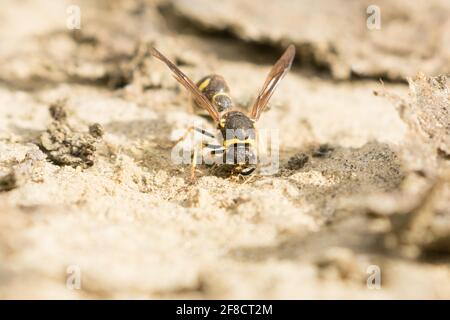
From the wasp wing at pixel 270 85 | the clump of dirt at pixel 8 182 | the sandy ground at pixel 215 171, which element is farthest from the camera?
the wasp wing at pixel 270 85

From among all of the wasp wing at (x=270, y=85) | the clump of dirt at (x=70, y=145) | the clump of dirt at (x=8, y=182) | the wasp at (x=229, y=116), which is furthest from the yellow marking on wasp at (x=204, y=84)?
the clump of dirt at (x=8, y=182)

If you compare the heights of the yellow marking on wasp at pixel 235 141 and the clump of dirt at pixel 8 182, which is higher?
the yellow marking on wasp at pixel 235 141

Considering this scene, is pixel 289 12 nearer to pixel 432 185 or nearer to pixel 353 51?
pixel 353 51

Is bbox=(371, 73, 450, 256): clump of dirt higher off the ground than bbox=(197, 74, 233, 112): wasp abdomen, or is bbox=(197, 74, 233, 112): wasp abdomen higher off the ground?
bbox=(197, 74, 233, 112): wasp abdomen

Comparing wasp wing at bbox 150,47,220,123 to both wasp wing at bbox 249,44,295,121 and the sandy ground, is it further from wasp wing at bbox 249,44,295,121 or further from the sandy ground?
the sandy ground

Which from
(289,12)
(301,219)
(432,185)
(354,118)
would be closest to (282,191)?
(301,219)

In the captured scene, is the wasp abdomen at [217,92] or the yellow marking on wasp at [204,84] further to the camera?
the yellow marking on wasp at [204,84]

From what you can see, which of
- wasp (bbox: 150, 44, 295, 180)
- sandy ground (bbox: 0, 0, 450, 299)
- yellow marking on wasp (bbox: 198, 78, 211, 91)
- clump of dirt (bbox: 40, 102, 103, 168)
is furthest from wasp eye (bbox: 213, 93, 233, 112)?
clump of dirt (bbox: 40, 102, 103, 168)

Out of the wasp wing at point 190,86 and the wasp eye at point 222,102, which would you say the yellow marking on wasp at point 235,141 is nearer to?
the wasp wing at point 190,86

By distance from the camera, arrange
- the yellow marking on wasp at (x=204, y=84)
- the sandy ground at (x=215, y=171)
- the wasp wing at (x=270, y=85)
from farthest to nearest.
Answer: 1. the yellow marking on wasp at (x=204, y=84)
2. the wasp wing at (x=270, y=85)
3. the sandy ground at (x=215, y=171)
